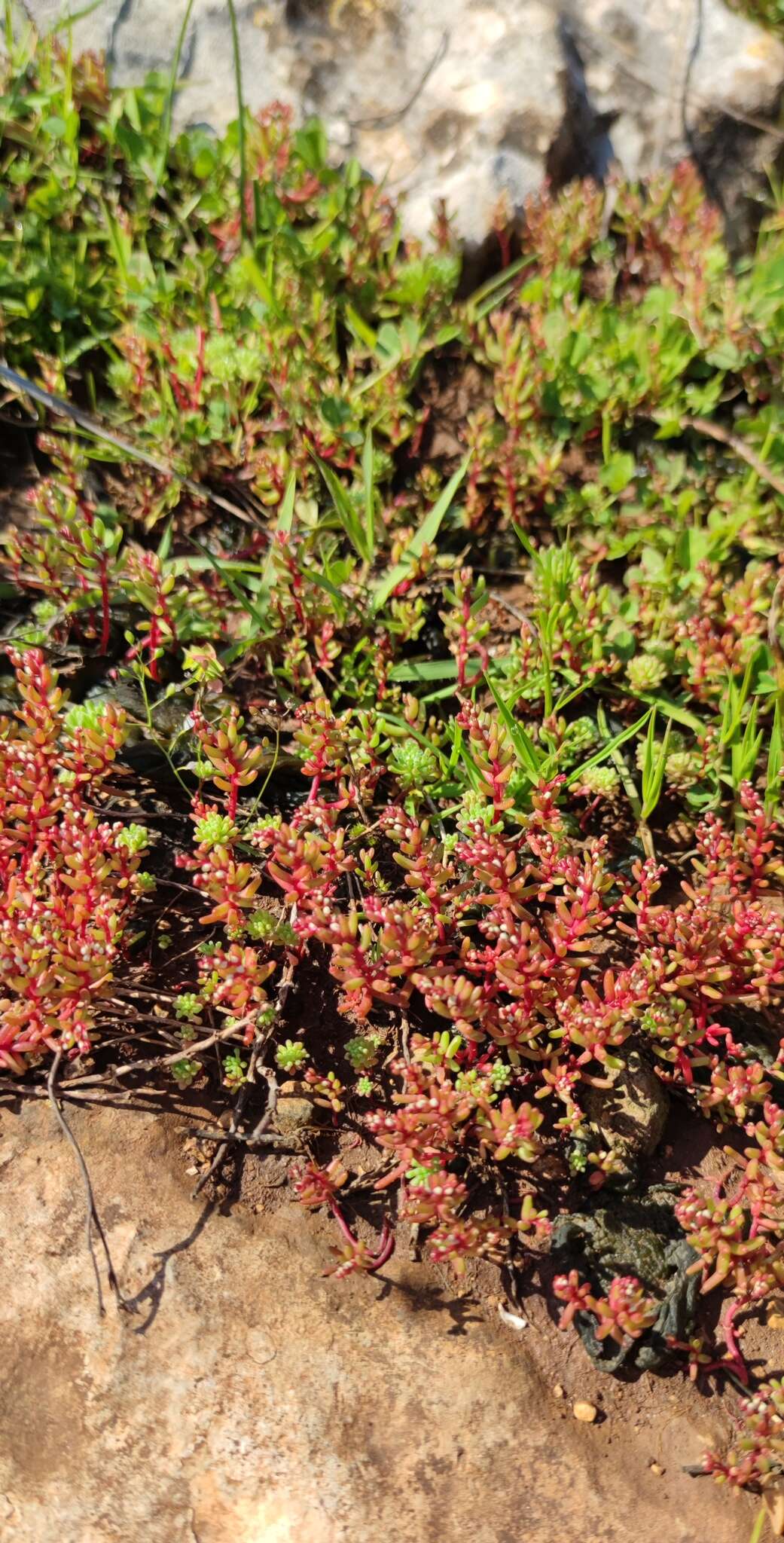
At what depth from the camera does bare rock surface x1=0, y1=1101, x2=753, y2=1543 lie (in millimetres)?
2219

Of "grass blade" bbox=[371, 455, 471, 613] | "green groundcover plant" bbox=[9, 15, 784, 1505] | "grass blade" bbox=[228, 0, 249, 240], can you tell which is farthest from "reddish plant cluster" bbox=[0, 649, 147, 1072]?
"grass blade" bbox=[228, 0, 249, 240]

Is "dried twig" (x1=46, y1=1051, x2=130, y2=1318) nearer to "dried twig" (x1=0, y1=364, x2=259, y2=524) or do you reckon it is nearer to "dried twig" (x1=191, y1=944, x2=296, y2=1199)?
"dried twig" (x1=191, y1=944, x2=296, y2=1199)

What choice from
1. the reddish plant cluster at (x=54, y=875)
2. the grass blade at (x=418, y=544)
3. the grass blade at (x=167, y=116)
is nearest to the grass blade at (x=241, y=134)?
the grass blade at (x=167, y=116)

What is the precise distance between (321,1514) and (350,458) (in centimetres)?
322

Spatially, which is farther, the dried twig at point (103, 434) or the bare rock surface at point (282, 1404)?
the dried twig at point (103, 434)

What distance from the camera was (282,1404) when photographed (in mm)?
2338

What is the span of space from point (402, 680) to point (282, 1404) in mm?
2095

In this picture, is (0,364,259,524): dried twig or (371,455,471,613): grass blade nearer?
(0,364,259,524): dried twig

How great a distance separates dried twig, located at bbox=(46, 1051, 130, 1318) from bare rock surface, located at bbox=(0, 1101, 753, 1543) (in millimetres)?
22

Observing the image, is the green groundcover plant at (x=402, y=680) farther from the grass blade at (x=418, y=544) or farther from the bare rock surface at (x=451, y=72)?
the bare rock surface at (x=451, y=72)

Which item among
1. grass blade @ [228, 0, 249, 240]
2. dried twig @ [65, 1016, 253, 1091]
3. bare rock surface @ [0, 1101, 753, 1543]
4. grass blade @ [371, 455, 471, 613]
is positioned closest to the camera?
bare rock surface @ [0, 1101, 753, 1543]

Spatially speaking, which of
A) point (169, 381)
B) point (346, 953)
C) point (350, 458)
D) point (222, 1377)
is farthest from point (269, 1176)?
point (169, 381)

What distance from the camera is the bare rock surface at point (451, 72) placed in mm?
4590

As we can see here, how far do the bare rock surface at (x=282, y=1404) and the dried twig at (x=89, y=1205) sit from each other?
0.07 ft
